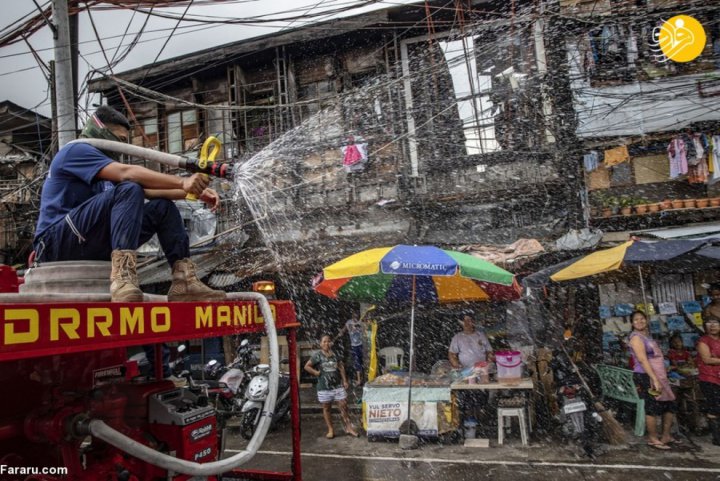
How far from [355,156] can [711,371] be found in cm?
875

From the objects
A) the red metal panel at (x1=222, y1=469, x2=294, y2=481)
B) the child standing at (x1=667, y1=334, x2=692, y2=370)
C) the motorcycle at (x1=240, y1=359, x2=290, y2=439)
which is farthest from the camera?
the child standing at (x1=667, y1=334, x2=692, y2=370)

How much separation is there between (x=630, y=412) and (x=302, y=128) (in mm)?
10457

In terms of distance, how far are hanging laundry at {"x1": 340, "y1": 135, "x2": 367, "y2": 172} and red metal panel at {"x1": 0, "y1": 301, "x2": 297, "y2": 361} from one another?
402 inches

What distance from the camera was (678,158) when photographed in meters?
11.2

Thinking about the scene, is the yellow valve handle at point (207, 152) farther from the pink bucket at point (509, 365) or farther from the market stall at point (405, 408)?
the pink bucket at point (509, 365)

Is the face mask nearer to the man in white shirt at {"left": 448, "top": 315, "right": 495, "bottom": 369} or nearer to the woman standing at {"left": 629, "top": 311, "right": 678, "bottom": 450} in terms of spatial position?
the man in white shirt at {"left": 448, "top": 315, "right": 495, "bottom": 369}

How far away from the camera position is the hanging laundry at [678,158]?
1116cm

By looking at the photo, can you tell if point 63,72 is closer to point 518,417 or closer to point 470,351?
point 470,351

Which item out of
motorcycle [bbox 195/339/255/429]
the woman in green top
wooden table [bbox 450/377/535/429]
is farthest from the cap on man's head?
wooden table [bbox 450/377/535/429]

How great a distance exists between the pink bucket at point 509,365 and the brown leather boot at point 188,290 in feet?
20.6

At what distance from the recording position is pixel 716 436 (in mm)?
6969

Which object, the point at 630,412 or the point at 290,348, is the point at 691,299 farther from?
the point at 290,348

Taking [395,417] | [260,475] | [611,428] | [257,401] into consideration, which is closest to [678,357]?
[611,428]

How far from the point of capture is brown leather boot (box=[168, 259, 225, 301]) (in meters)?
2.66
